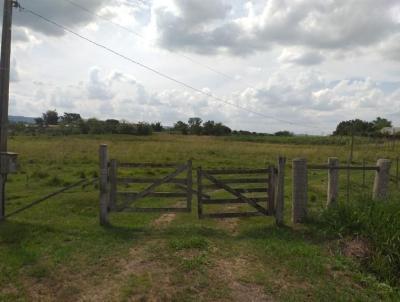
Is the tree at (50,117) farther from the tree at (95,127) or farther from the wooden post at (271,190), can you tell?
the wooden post at (271,190)

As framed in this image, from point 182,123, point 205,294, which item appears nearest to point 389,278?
point 205,294

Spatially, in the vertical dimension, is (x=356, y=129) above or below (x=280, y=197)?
above

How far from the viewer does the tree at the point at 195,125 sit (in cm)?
9625

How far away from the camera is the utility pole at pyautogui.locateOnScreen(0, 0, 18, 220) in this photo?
9.45 metres

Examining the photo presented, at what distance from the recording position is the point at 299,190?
9.75m

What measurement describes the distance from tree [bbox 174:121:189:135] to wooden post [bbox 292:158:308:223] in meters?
86.1

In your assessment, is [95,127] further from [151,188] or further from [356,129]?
[151,188]

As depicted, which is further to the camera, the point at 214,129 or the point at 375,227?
the point at 214,129

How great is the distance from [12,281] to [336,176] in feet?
25.4

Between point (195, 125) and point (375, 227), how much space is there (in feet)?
304

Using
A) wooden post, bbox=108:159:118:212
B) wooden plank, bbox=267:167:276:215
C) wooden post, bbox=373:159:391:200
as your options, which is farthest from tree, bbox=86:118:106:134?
wooden post, bbox=373:159:391:200

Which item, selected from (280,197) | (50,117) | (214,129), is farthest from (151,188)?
(50,117)

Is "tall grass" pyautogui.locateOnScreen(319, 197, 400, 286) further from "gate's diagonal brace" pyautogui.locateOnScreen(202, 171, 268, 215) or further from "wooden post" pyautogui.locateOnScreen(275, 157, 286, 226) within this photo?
"gate's diagonal brace" pyautogui.locateOnScreen(202, 171, 268, 215)

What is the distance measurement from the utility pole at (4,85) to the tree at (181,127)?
85.8 metres
